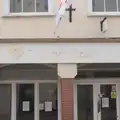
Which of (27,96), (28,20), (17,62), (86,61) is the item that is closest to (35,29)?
(28,20)

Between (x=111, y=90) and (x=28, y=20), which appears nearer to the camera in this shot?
(x=28, y=20)

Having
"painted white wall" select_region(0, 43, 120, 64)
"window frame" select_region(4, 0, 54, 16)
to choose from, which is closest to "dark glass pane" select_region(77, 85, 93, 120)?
"painted white wall" select_region(0, 43, 120, 64)

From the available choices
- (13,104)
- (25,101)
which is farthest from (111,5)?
(13,104)

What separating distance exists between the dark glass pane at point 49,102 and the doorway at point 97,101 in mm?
704

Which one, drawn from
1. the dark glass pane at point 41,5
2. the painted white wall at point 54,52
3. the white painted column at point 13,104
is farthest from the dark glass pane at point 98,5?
the white painted column at point 13,104

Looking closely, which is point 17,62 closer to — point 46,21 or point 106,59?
point 46,21

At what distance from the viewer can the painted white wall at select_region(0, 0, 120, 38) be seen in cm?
1019

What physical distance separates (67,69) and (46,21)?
Result: 4.75ft

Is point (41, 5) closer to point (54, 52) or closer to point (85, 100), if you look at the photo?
point (54, 52)

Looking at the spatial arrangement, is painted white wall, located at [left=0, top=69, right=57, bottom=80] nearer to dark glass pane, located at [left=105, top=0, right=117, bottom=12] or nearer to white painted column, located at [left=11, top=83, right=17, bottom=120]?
white painted column, located at [left=11, top=83, right=17, bottom=120]

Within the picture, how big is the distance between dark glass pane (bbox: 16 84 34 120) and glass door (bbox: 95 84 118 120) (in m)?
2.11

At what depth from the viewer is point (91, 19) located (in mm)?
10250

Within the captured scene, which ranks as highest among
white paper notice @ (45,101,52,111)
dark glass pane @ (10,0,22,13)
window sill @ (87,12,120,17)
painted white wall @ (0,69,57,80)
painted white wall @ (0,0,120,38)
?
dark glass pane @ (10,0,22,13)

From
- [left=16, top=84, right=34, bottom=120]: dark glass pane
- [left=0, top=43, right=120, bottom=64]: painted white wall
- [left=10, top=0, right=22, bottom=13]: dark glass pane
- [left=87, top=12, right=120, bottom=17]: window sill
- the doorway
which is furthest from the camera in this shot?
[left=16, top=84, right=34, bottom=120]: dark glass pane
